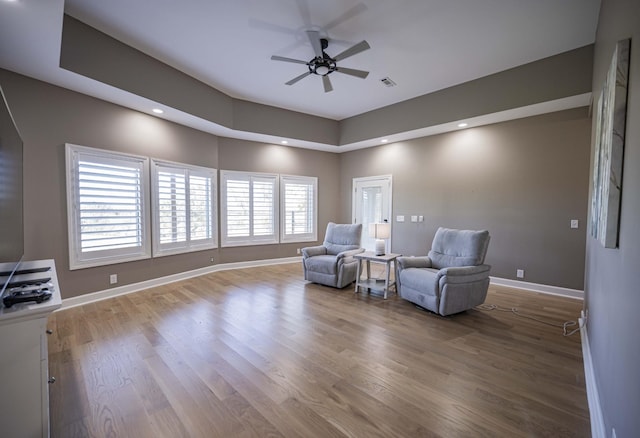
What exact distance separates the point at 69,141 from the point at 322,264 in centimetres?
391

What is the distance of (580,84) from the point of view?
3.63 metres

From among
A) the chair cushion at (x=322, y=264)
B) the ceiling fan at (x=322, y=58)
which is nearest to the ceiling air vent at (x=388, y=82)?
the ceiling fan at (x=322, y=58)

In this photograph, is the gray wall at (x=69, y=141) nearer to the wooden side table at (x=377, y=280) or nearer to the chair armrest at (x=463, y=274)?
the wooden side table at (x=377, y=280)

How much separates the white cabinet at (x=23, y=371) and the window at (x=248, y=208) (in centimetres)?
449

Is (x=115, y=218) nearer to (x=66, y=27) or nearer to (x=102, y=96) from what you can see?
(x=102, y=96)

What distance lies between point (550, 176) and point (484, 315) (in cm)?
254

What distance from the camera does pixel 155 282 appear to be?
467 centimetres

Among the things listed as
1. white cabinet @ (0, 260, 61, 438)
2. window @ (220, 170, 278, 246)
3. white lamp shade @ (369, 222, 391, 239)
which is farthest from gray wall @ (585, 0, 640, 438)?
window @ (220, 170, 278, 246)

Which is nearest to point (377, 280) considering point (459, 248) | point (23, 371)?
point (459, 248)

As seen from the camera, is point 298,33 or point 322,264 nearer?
point 298,33

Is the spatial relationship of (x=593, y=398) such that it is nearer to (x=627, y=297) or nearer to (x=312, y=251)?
(x=627, y=297)

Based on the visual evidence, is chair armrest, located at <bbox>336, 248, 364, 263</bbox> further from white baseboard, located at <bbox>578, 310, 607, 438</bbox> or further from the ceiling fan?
white baseboard, located at <bbox>578, 310, 607, 438</bbox>

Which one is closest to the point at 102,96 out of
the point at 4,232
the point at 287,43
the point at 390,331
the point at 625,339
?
the point at 287,43

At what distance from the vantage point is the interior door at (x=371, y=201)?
6438 mm
